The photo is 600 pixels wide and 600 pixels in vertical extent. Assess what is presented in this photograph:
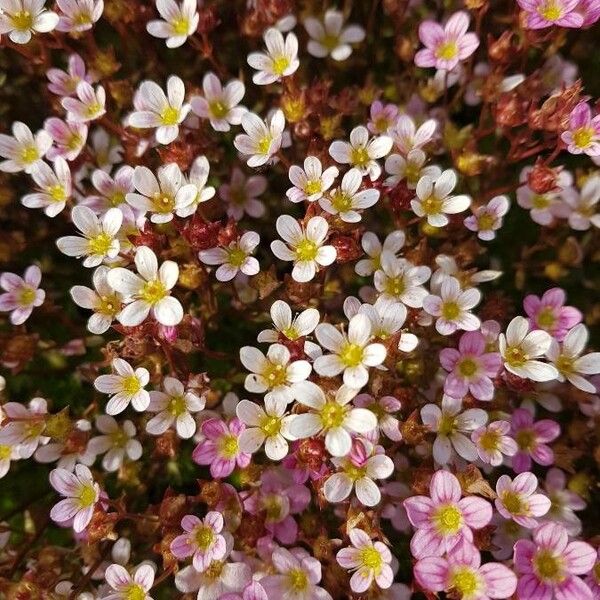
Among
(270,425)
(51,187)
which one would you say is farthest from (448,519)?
(51,187)

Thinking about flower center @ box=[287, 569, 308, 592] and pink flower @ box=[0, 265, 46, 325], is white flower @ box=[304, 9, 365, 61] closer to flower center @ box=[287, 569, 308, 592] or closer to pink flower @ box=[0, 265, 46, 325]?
pink flower @ box=[0, 265, 46, 325]

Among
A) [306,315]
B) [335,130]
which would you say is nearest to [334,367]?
[306,315]

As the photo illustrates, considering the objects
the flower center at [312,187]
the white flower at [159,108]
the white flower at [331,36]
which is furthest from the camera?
the white flower at [331,36]

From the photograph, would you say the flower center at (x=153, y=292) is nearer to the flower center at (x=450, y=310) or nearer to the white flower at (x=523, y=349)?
the flower center at (x=450, y=310)

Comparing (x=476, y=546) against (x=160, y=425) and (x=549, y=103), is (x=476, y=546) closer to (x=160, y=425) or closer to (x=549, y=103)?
(x=160, y=425)

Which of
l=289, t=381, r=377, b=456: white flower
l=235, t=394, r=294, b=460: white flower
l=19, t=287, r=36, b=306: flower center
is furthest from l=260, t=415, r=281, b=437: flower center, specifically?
l=19, t=287, r=36, b=306: flower center

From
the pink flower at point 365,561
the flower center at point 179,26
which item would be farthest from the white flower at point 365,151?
the pink flower at point 365,561

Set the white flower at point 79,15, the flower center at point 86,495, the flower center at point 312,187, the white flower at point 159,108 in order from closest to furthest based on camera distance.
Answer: the flower center at point 86,495 < the flower center at point 312,187 < the white flower at point 159,108 < the white flower at point 79,15
